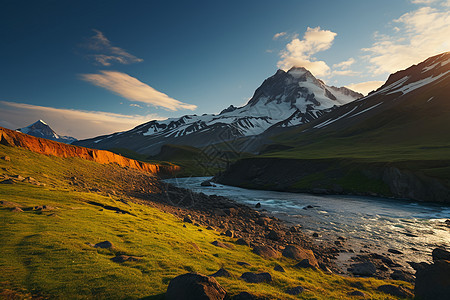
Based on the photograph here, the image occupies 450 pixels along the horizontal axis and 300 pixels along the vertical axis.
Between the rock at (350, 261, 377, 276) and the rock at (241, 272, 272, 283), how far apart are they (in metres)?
11.1

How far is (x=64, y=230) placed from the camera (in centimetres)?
1451

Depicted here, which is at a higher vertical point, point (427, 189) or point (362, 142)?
point (362, 142)

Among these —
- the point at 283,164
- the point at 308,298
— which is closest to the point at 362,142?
the point at 283,164

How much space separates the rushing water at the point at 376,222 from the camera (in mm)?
26156

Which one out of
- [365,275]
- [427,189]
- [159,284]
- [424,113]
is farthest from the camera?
[424,113]

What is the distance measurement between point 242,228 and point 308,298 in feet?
65.3

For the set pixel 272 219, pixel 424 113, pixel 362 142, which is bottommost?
pixel 272 219

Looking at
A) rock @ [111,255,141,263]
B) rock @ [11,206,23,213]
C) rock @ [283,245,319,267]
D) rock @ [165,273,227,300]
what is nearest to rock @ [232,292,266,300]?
rock @ [165,273,227,300]

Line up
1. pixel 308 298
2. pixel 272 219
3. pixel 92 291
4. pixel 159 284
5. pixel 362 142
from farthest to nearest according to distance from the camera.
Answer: pixel 362 142, pixel 272 219, pixel 308 298, pixel 159 284, pixel 92 291

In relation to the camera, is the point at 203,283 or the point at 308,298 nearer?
the point at 203,283

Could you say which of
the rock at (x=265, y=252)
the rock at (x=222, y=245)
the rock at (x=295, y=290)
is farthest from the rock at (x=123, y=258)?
the rock at (x=265, y=252)

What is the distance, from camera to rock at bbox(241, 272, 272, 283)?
12.3 metres

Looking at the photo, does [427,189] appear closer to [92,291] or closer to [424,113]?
[92,291]

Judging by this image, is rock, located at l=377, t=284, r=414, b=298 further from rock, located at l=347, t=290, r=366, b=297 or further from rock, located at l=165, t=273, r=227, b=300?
rock, located at l=165, t=273, r=227, b=300
